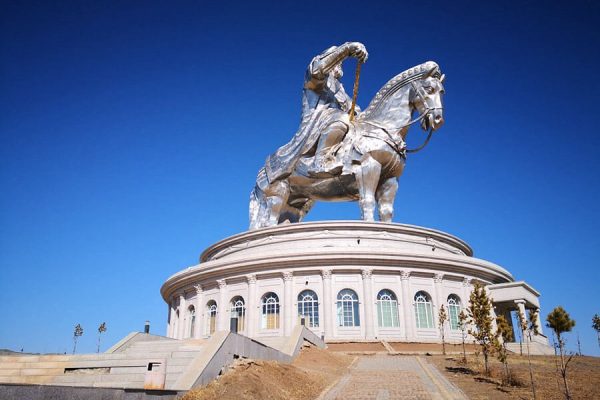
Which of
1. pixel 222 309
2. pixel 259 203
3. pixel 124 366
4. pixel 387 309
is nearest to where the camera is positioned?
pixel 124 366

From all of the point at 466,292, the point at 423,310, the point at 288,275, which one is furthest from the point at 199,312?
the point at 466,292

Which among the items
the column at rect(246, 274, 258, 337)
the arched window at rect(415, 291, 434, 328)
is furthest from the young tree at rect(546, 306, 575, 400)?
the column at rect(246, 274, 258, 337)

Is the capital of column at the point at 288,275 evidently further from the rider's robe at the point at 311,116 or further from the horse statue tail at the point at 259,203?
the rider's robe at the point at 311,116

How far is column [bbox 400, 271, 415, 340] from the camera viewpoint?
26.4 m

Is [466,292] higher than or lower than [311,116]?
lower

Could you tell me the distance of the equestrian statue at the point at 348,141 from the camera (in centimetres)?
3016

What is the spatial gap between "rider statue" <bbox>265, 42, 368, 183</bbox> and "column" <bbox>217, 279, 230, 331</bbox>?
7.94 m

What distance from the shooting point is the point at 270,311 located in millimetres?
27969

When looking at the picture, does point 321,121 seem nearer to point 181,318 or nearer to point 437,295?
point 437,295

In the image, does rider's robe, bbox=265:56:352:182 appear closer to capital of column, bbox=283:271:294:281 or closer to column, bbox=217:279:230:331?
capital of column, bbox=283:271:294:281

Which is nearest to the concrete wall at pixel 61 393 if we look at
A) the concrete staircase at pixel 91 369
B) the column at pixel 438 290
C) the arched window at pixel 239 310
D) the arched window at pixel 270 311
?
the concrete staircase at pixel 91 369

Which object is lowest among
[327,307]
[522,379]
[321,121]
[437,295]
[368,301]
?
[522,379]

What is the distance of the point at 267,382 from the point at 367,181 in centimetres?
1987

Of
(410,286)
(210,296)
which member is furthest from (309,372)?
(210,296)
